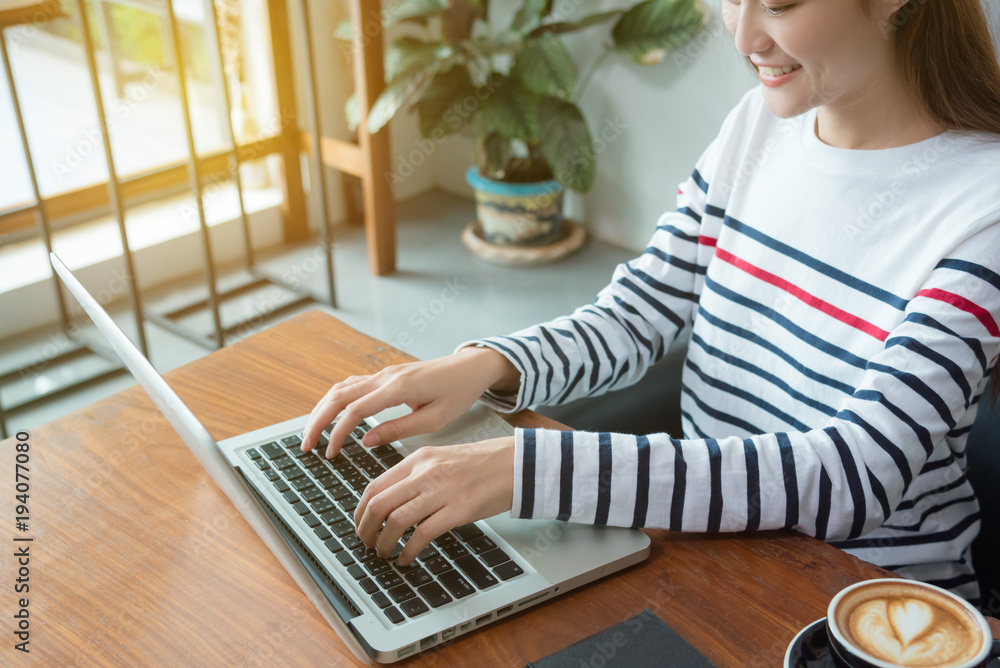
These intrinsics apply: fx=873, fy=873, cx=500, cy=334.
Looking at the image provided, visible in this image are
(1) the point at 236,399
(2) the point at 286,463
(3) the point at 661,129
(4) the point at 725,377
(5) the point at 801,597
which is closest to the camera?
(5) the point at 801,597

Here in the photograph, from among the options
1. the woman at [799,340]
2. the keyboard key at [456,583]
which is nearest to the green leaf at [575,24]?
the woman at [799,340]

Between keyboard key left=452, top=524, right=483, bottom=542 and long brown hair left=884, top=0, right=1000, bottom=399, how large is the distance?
1.97 ft

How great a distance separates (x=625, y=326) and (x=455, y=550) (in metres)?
0.42

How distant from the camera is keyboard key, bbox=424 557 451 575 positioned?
2.20ft

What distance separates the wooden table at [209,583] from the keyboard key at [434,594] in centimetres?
3

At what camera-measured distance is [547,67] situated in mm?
2314

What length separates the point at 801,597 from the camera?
662 millimetres

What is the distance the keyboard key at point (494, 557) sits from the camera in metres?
0.68

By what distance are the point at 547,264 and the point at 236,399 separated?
1.90 meters

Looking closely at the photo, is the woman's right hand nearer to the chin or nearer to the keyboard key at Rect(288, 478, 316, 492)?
the keyboard key at Rect(288, 478, 316, 492)

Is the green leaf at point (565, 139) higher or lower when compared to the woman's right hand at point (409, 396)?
lower

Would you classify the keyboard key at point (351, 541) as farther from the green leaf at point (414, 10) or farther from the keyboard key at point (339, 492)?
the green leaf at point (414, 10)

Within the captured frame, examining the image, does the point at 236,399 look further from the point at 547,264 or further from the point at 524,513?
the point at 547,264

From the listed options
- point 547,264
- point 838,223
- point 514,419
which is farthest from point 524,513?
point 547,264
